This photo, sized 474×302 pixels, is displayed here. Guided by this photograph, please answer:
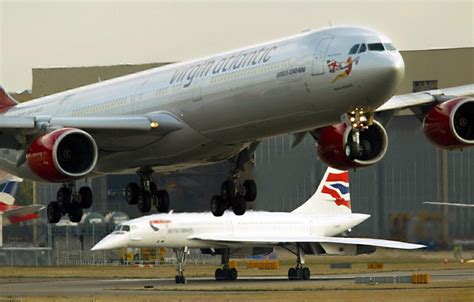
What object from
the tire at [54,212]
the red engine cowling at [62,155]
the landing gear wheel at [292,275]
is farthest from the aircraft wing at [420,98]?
the landing gear wheel at [292,275]

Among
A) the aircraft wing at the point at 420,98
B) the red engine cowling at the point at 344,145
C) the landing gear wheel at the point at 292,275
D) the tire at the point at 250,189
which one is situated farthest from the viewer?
the landing gear wheel at the point at 292,275

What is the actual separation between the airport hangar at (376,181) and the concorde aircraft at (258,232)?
1.24m

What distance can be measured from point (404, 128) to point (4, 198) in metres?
28.6

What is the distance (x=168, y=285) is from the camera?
81312mm

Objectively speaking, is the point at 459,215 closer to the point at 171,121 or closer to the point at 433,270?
the point at 433,270

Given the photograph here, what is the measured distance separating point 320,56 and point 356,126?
255cm

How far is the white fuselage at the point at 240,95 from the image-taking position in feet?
145

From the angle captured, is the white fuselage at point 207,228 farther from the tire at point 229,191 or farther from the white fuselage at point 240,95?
the tire at point 229,191

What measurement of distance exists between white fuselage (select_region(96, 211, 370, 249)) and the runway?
267 cm

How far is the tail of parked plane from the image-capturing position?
93.3 m

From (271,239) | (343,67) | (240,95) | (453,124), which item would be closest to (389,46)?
(343,67)

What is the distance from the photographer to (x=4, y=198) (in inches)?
3797

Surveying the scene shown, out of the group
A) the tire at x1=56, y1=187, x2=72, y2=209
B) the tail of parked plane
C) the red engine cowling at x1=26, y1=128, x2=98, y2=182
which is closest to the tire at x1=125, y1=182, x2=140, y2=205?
the tire at x1=56, y1=187, x2=72, y2=209

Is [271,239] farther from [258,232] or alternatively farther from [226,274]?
[226,274]
